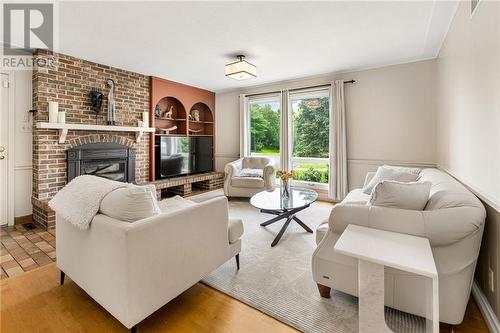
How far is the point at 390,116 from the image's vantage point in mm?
4047

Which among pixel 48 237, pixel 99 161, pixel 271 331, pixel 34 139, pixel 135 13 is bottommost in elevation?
pixel 271 331

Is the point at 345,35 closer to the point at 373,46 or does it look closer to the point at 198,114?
the point at 373,46

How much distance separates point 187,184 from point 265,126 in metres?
2.16

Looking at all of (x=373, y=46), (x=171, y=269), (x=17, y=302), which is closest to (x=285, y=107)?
(x=373, y=46)

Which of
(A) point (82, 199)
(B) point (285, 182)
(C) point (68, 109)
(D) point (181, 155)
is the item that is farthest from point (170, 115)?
(A) point (82, 199)

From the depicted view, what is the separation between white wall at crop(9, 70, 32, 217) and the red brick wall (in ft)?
0.33

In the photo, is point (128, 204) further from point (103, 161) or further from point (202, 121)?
point (202, 121)

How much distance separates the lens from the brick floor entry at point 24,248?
7.38ft

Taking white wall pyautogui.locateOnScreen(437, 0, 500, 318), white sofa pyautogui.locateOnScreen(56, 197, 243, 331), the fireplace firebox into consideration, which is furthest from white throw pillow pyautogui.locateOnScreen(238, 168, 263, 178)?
white wall pyautogui.locateOnScreen(437, 0, 500, 318)

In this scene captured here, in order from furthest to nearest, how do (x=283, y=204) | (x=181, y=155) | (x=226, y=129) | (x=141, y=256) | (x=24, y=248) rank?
(x=226, y=129) → (x=181, y=155) → (x=283, y=204) → (x=24, y=248) → (x=141, y=256)

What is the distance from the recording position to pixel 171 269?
4.99ft

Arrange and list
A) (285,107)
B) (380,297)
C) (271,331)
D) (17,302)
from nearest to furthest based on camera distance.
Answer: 1. (380,297)
2. (271,331)
3. (17,302)
4. (285,107)

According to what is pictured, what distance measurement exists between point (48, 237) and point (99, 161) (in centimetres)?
134

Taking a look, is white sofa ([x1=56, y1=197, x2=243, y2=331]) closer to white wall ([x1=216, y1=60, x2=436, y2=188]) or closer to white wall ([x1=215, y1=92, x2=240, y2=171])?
white wall ([x1=216, y1=60, x2=436, y2=188])
